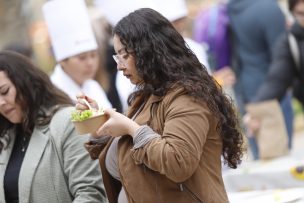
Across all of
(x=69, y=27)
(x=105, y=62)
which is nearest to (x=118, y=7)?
(x=69, y=27)

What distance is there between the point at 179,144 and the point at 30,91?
57.2 inches

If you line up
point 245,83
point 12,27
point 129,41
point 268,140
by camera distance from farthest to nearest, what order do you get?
point 12,27 < point 245,83 < point 268,140 < point 129,41

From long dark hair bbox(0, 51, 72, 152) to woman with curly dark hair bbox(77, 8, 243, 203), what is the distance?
0.93 metres

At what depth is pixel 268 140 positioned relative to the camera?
6895 millimetres

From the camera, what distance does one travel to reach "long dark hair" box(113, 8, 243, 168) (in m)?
4.05

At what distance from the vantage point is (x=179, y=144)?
12.6 ft

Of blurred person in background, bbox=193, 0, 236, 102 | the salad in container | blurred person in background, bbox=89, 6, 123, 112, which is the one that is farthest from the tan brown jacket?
blurred person in background, bbox=193, 0, 236, 102

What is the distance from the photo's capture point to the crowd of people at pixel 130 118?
398 centimetres

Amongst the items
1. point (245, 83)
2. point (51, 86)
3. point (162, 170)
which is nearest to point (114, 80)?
point (245, 83)

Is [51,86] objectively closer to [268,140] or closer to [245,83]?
[268,140]

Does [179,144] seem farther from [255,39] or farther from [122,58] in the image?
[255,39]

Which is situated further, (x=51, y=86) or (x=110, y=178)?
(x=51, y=86)

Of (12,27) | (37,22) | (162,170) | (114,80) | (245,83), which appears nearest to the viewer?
(162,170)

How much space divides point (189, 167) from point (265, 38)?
16.1ft
